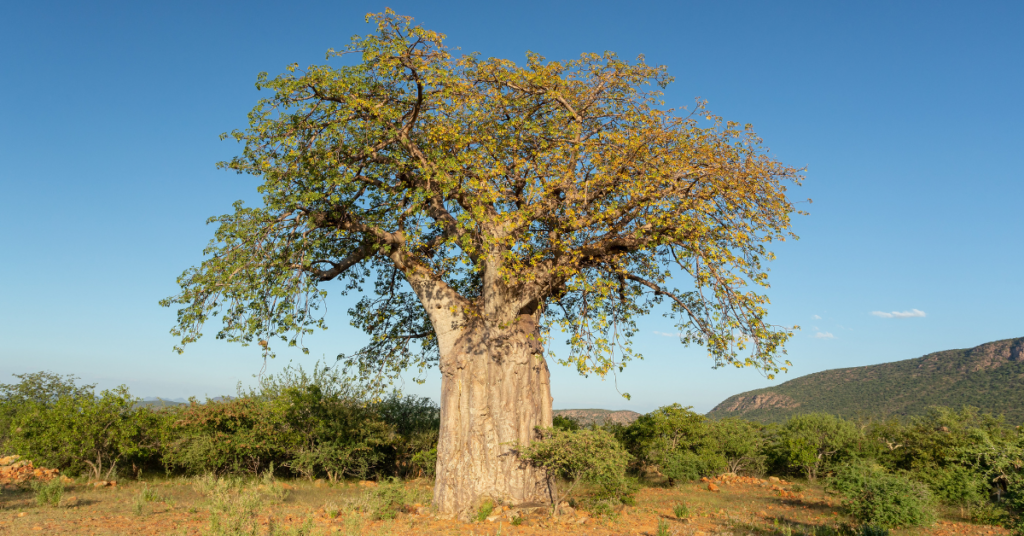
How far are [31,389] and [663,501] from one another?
30.0 metres

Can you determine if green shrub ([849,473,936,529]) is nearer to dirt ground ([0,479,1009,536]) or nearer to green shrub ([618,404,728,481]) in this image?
dirt ground ([0,479,1009,536])

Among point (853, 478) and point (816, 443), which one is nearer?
point (853, 478)

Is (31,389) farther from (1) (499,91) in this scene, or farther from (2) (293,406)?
(1) (499,91)

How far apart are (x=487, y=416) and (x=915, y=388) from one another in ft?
149

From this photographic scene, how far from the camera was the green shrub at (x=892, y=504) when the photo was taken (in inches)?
319

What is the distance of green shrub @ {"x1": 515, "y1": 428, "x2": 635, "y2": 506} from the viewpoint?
25.8 feet

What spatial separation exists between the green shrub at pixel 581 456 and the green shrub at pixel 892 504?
3468 millimetres

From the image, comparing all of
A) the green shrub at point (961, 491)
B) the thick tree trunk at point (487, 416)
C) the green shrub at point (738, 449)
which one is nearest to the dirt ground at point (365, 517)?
the green shrub at point (961, 491)

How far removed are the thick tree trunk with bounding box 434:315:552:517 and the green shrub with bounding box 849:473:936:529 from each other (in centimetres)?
464

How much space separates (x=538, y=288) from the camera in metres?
9.35

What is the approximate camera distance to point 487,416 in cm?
897

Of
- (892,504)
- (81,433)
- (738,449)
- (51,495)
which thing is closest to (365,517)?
(51,495)

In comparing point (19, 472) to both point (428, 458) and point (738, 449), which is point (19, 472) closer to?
point (428, 458)

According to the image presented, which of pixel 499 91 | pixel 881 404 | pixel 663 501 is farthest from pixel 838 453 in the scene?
pixel 881 404
